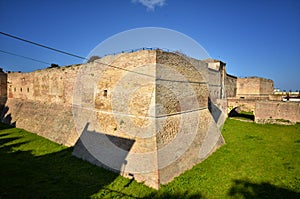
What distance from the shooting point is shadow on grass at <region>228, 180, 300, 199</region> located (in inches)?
257

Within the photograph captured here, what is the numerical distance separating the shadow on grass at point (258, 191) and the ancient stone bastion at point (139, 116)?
7.21ft

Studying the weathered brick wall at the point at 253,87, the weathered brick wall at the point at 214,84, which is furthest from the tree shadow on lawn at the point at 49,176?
the weathered brick wall at the point at 253,87

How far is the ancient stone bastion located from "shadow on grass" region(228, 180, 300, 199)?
2.20 m

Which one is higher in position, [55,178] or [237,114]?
[237,114]

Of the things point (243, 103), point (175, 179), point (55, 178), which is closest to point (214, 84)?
point (243, 103)

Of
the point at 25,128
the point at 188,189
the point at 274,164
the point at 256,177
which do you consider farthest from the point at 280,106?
the point at 25,128

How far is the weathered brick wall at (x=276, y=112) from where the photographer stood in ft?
54.4

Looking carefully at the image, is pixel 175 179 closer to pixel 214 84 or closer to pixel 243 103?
pixel 243 103

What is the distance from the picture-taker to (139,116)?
25.7 feet

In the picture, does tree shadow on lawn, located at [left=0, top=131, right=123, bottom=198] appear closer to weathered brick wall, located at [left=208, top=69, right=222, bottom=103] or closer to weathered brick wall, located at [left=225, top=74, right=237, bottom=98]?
weathered brick wall, located at [left=208, top=69, right=222, bottom=103]

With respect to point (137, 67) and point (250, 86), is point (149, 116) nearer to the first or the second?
point (137, 67)

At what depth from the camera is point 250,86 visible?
103 ft

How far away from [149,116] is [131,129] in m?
1.18

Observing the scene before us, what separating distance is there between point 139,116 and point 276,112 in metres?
16.3
